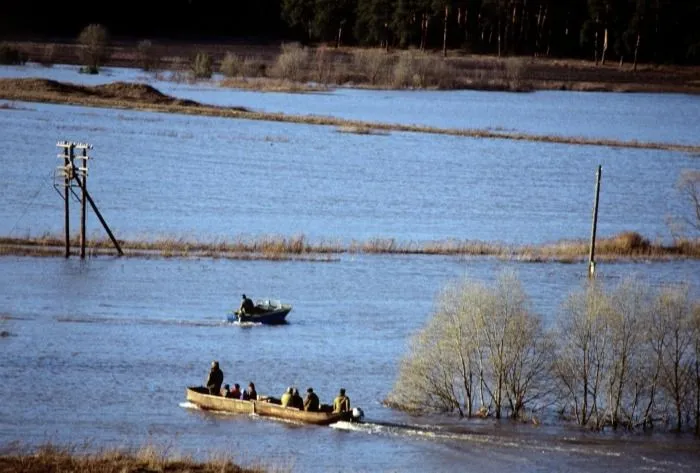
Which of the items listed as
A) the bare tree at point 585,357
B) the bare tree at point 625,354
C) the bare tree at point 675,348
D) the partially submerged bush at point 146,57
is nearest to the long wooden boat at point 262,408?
the bare tree at point 585,357

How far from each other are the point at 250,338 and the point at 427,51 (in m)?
104

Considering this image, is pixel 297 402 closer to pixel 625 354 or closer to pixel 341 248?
pixel 625 354

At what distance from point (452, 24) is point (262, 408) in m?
118

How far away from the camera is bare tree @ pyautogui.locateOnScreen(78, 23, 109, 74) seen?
12169cm

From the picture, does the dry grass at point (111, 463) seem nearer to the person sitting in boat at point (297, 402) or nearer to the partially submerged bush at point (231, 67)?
the person sitting in boat at point (297, 402)

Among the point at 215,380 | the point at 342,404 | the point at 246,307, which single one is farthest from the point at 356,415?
the point at 246,307

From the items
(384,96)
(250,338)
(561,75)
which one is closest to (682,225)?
(250,338)

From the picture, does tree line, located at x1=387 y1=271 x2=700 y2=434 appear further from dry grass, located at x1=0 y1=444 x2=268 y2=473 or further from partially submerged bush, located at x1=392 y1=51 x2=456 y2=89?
partially submerged bush, located at x1=392 y1=51 x2=456 y2=89

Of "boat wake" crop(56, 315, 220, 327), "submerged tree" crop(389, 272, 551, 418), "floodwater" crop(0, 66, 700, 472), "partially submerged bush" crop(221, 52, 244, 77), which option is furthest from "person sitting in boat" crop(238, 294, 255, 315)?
"partially submerged bush" crop(221, 52, 244, 77)

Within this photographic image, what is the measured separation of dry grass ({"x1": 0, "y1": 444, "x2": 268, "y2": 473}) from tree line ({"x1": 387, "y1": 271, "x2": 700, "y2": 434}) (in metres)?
8.68

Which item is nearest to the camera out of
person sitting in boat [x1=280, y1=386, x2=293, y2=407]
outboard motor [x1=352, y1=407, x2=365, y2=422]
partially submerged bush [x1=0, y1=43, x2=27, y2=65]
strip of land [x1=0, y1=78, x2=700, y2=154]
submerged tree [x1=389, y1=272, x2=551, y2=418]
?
outboard motor [x1=352, y1=407, x2=365, y2=422]

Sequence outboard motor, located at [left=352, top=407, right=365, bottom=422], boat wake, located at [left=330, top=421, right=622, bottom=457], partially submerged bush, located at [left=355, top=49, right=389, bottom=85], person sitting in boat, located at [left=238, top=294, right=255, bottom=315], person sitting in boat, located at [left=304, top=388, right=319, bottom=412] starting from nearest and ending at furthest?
boat wake, located at [left=330, top=421, right=622, bottom=457]
outboard motor, located at [left=352, top=407, right=365, bottom=422]
person sitting in boat, located at [left=304, top=388, right=319, bottom=412]
person sitting in boat, located at [left=238, top=294, right=255, bottom=315]
partially submerged bush, located at [left=355, top=49, right=389, bottom=85]

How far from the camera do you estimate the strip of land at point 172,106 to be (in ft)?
325

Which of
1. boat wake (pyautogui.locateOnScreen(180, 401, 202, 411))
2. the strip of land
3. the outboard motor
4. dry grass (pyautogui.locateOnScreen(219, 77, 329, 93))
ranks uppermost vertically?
dry grass (pyautogui.locateOnScreen(219, 77, 329, 93))
